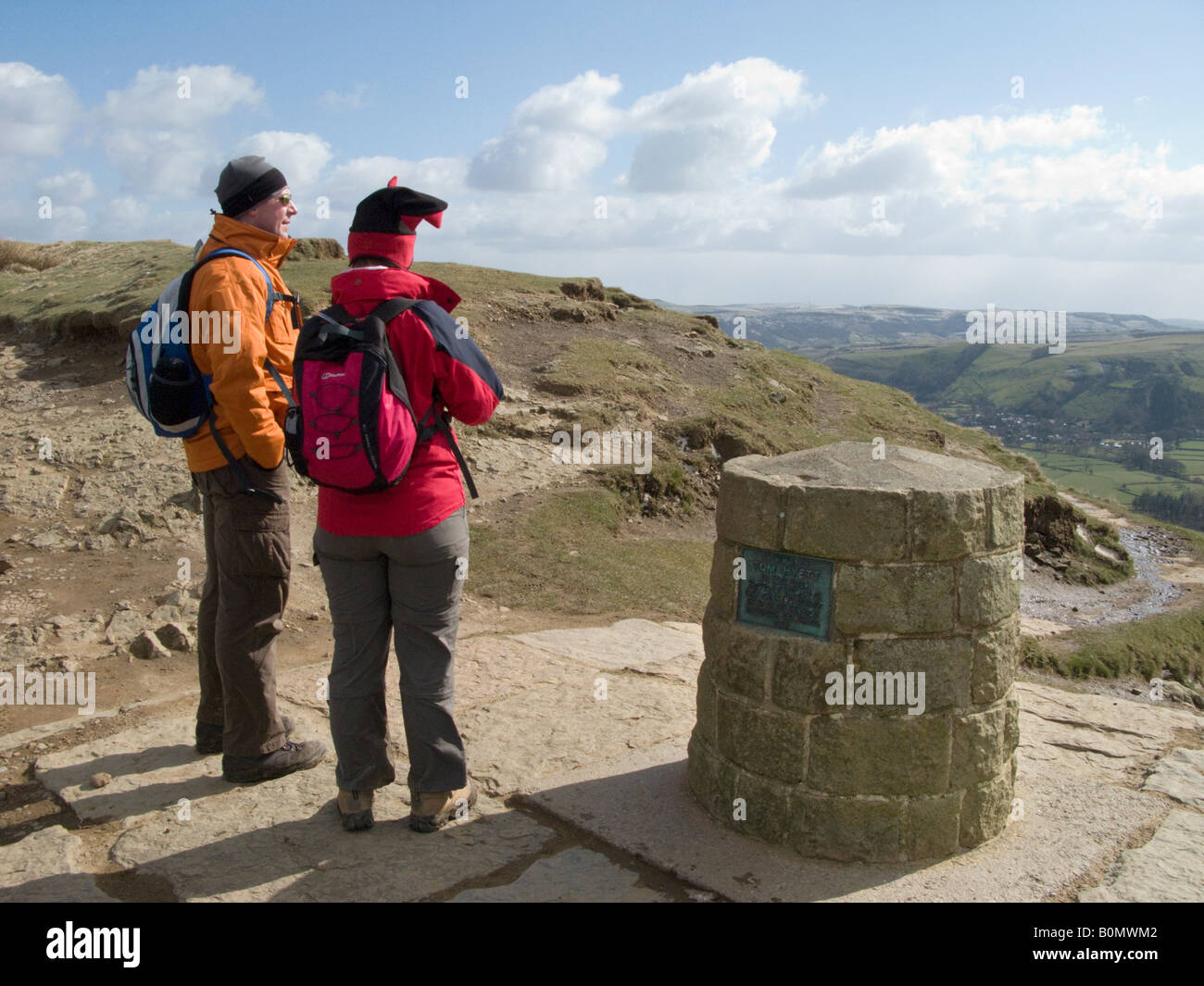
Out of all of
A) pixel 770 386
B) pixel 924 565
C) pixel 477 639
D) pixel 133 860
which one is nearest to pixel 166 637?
pixel 477 639

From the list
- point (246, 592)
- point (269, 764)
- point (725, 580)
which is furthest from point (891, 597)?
point (269, 764)

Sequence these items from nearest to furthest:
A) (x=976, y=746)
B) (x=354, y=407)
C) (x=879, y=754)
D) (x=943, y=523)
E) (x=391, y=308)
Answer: (x=354, y=407), (x=391, y=308), (x=943, y=523), (x=879, y=754), (x=976, y=746)

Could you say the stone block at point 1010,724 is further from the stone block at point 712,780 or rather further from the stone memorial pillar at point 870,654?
the stone block at point 712,780

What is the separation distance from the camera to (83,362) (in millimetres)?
12438

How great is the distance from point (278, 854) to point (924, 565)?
9.08ft

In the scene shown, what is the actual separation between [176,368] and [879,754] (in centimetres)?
329

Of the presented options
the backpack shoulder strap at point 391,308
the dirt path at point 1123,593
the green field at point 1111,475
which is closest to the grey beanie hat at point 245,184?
the backpack shoulder strap at point 391,308

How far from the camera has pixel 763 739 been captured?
4047mm

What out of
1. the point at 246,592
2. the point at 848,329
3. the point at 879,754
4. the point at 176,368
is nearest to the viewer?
the point at 879,754

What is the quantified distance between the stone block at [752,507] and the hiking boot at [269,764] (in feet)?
7.31

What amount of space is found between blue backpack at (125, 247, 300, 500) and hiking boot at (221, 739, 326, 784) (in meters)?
1.24

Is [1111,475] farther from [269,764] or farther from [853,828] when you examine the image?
[269,764]

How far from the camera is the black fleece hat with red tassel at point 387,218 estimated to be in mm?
3805

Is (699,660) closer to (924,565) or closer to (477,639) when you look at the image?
(477,639)
